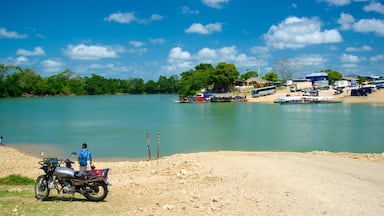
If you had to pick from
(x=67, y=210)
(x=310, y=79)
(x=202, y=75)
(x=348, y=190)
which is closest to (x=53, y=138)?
(x=67, y=210)

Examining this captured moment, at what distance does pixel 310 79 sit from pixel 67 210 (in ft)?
365

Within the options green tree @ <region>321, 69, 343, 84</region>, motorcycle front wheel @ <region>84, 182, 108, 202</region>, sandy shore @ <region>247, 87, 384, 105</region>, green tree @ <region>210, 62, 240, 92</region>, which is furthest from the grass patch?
green tree @ <region>321, 69, 343, 84</region>

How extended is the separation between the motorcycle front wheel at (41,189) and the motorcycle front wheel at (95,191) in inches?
44.9

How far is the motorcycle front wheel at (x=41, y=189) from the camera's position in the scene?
10.0m

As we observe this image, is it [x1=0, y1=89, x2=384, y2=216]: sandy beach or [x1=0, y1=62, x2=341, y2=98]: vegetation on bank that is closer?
[x1=0, y1=89, x2=384, y2=216]: sandy beach

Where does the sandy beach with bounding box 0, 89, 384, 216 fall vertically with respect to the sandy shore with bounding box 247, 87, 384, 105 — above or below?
below

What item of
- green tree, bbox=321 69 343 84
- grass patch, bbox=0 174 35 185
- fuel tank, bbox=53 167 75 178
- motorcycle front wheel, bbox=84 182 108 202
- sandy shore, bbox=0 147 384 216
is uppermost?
green tree, bbox=321 69 343 84

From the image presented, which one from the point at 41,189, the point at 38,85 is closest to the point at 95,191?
the point at 41,189

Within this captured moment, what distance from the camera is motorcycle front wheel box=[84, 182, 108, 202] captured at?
9938mm

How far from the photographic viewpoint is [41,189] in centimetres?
→ 1015

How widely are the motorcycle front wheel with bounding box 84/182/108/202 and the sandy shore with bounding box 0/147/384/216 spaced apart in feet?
0.81

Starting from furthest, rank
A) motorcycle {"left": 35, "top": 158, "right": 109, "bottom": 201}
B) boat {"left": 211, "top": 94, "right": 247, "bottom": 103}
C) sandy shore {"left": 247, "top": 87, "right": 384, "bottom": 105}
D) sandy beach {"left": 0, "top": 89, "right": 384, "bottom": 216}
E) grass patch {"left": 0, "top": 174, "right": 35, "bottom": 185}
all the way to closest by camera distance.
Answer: boat {"left": 211, "top": 94, "right": 247, "bottom": 103} → sandy shore {"left": 247, "top": 87, "right": 384, "bottom": 105} → grass patch {"left": 0, "top": 174, "right": 35, "bottom": 185} → motorcycle {"left": 35, "top": 158, "right": 109, "bottom": 201} → sandy beach {"left": 0, "top": 89, "right": 384, "bottom": 216}

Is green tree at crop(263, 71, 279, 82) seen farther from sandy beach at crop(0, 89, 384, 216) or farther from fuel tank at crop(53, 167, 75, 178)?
fuel tank at crop(53, 167, 75, 178)

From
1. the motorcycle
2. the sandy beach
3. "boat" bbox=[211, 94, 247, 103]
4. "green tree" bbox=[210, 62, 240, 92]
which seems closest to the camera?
the sandy beach
